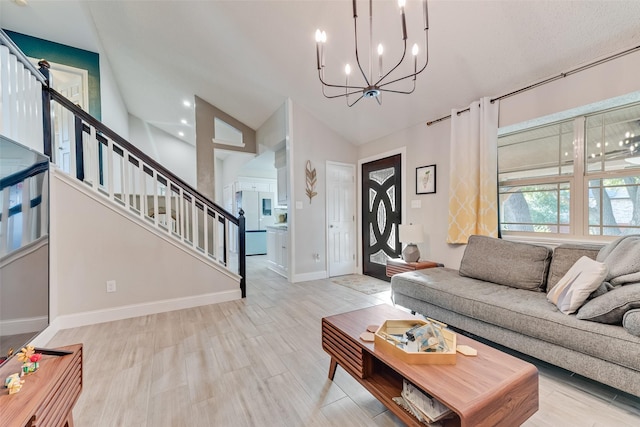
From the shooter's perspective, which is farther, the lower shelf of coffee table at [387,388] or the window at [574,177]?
the window at [574,177]

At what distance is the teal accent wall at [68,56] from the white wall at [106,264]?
313cm

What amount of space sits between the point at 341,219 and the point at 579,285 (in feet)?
10.6

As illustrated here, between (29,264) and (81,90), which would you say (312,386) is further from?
(81,90)

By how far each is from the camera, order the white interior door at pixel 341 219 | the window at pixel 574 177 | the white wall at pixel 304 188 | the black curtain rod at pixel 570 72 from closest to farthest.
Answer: the black curtain rod at pixel 570 72, the window at pixel 574 177, the white wall at pixel 304 188, the white interior door at pixel 341 219

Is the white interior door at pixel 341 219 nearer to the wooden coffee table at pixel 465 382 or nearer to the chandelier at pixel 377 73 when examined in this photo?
the chandelier at pixel 377 73

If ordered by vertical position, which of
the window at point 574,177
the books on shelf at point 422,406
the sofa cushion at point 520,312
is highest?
the window at point 574,177

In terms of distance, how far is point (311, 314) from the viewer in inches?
111

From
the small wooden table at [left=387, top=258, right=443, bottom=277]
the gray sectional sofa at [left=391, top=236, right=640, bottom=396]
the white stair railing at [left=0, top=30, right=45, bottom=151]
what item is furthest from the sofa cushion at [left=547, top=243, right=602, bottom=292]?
the white stair railing at [left=0, top=30, right=45, bottom=151]

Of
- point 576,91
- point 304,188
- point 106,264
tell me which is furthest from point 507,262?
point 106,264

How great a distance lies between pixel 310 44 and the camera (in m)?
2.93

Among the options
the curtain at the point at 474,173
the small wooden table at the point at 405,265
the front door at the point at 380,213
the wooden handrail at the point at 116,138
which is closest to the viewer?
the wooden handrail at the point at 116,138

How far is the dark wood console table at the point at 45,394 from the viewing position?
2.74 feet

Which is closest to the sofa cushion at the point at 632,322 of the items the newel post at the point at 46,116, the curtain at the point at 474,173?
the curtain at the point at 474,173

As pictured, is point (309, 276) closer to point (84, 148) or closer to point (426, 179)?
point (426, 179)
